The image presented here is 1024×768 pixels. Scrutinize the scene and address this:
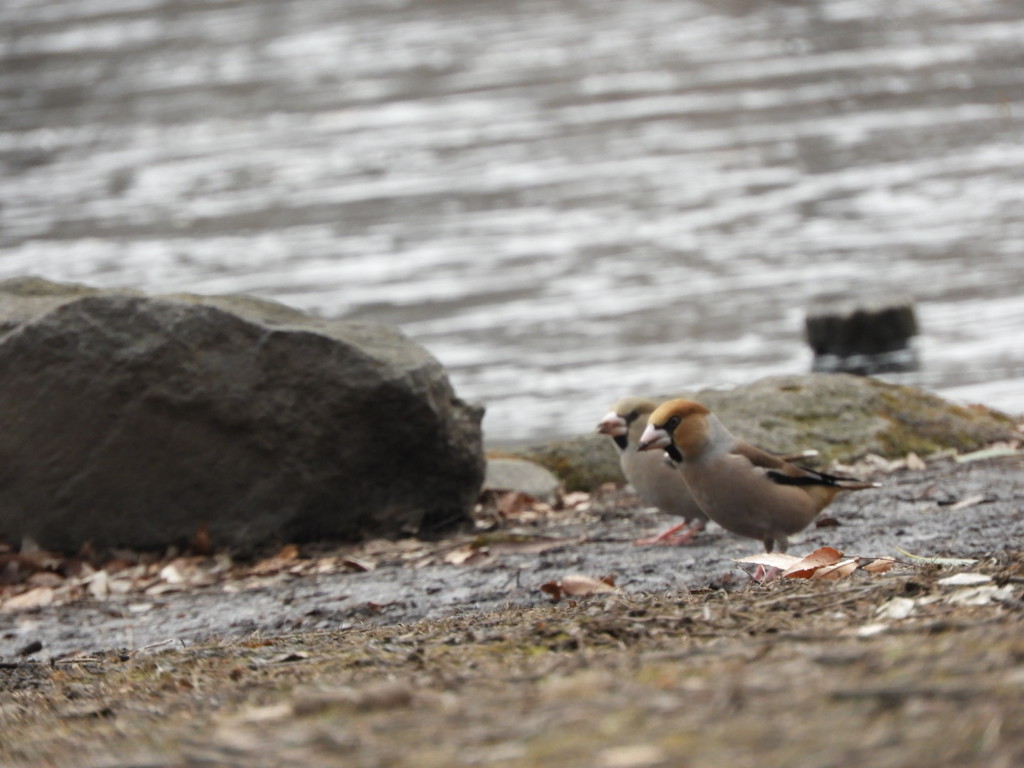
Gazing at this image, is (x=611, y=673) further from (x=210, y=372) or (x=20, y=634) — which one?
(x=210, y=372)

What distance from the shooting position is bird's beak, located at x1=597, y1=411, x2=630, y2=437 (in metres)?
6.92

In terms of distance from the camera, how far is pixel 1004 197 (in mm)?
15508

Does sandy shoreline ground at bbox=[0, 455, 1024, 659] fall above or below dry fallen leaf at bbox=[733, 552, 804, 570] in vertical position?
below

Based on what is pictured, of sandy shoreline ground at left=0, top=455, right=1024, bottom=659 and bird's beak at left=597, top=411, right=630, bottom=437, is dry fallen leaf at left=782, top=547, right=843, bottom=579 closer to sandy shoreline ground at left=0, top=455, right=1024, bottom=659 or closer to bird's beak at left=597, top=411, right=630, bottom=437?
sandy shoreline ground at left=0, top=455, right=1024, bottom=659

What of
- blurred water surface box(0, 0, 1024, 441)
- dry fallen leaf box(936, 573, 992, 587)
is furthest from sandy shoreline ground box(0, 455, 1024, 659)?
blurred water surface box(0, 0, 1024, 441)

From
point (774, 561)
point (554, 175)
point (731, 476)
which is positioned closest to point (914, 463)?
point (731, 476)

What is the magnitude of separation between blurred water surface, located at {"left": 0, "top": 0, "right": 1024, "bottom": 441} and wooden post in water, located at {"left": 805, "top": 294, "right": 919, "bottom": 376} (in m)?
0.25

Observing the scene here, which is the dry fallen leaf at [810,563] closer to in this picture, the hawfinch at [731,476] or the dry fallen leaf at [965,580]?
the dry fallen leaf at [965,580]

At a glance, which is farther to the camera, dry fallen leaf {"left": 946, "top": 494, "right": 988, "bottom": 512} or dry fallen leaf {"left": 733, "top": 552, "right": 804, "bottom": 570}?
dry fallen leaf {"left": 946, "top": 494, "right": 988, "bottom": 512}

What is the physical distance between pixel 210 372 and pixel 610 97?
1495 centimetres

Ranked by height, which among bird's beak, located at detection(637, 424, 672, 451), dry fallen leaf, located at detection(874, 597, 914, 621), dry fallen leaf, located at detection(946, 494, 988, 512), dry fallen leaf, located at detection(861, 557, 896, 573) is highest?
dry fallen leaf, located at detection(874, 597, 914, 621)

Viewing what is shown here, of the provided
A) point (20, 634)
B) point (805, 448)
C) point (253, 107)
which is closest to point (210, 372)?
point (20, 634)

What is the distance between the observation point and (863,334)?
12.1 meters

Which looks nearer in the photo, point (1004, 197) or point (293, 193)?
point (1004, 197)
